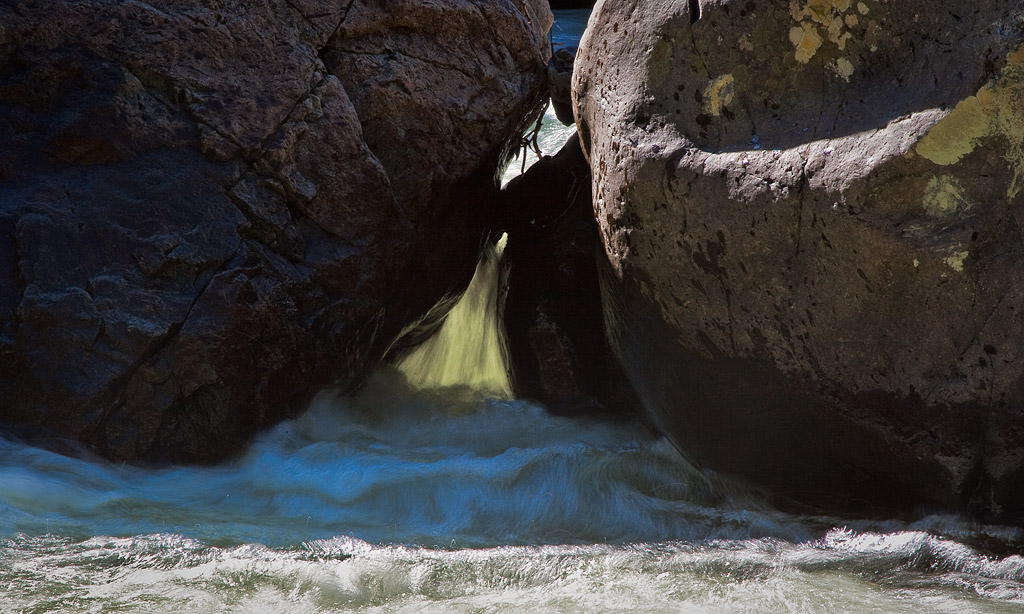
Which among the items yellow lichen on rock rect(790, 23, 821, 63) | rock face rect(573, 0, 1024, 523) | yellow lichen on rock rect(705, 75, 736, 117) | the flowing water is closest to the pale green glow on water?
the flowing water

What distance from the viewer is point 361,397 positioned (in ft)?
12.5

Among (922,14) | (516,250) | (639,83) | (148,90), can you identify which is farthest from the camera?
(516,250)

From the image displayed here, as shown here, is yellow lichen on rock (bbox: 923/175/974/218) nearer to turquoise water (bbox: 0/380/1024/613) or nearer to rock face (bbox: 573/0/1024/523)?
rock face (bbox: 573/0/1024/523)

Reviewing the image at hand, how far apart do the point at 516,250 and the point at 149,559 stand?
2125 mm

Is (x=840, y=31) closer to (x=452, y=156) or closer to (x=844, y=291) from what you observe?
(x=844, y=291)

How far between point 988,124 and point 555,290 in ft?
6.48

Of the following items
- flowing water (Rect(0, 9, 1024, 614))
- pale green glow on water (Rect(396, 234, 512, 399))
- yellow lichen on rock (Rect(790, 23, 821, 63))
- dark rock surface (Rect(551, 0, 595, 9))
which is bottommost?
flowing water (Rect(0, 9, 1024, 614))

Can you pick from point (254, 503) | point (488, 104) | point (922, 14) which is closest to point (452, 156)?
point (488, 104)

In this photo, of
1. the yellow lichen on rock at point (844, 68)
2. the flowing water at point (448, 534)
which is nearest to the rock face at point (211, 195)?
the flowing water at point (448, 534)

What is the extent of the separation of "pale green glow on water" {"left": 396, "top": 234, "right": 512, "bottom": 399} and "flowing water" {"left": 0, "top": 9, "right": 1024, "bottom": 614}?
253 mm

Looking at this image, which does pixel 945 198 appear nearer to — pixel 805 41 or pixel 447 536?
pixel 805 41

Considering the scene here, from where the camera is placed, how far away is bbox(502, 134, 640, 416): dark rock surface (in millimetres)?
4004

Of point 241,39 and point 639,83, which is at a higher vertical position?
point 241,39

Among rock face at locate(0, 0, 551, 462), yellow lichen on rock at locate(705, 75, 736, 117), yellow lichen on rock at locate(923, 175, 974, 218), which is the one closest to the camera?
yellow lichen on rock at locate(923, 175, 974, 218)
